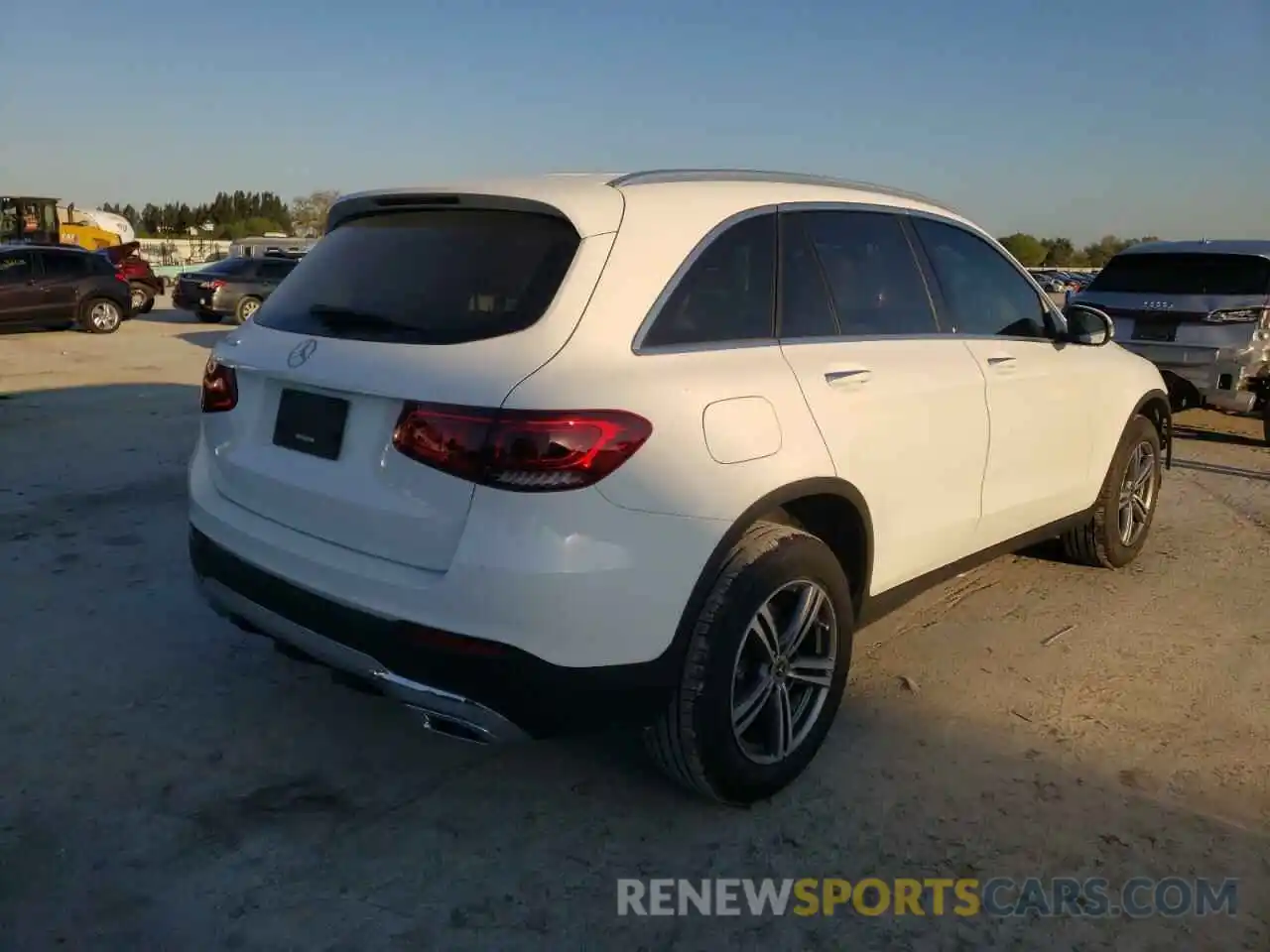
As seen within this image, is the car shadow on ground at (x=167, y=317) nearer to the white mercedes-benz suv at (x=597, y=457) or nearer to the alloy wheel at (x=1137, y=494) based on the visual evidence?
the alloy wheel at (x=1137, y=494)

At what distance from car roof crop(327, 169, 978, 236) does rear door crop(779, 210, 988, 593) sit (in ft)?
0.38

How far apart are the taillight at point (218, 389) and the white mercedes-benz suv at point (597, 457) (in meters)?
0.01

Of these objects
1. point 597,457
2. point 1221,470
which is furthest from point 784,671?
point 1221,470

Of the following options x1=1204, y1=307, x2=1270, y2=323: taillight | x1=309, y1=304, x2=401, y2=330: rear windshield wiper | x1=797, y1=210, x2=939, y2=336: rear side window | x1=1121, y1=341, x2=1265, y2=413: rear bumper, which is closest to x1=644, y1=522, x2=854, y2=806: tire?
x1=797, y1=210, x2=939, y2=336: rear side window

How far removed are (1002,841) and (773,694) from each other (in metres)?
0.75

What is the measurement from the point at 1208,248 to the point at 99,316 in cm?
1713

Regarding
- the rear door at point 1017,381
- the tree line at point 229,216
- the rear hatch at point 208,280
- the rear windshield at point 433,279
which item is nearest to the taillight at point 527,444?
the rear windshield at point 433,279

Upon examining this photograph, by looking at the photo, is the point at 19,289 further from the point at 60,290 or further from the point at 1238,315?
the point at 1238,315

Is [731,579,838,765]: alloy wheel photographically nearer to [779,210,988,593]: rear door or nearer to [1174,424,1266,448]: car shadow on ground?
[779,210,988,593]: rear door

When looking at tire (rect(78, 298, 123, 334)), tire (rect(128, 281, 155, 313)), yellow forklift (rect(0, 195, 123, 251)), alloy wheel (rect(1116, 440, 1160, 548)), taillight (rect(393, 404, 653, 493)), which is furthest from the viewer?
yellow forklift (rect(0, 195, 123, 251))

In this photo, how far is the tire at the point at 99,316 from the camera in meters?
18.3

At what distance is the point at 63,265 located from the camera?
59.5ft

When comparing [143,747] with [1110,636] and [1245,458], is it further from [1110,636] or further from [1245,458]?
[1245,458]

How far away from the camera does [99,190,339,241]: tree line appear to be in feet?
272
